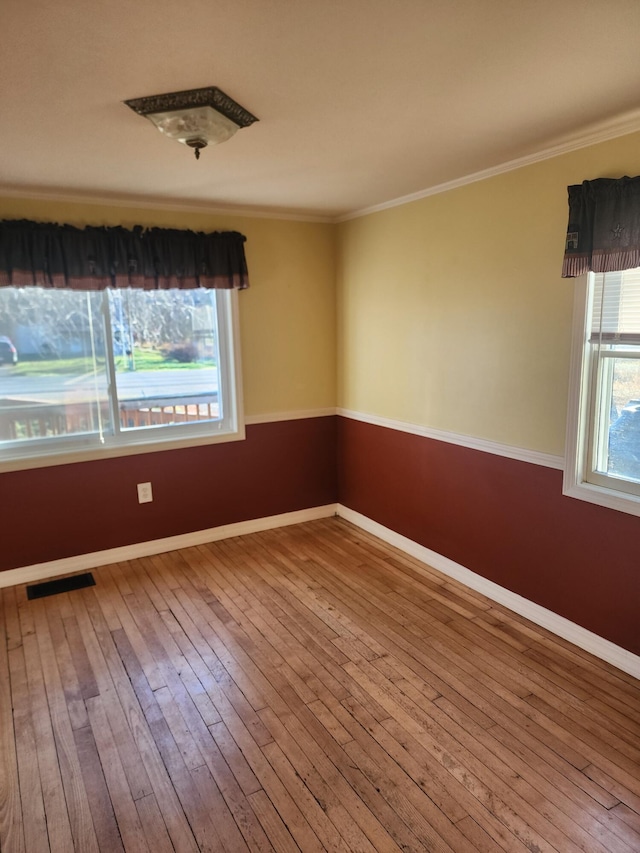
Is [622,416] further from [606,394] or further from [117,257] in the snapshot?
[117,257]

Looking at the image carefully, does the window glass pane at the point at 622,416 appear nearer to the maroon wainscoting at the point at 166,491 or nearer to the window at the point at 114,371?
the maroon wainscoting at the point at 166,491

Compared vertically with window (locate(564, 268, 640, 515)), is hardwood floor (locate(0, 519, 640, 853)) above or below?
below

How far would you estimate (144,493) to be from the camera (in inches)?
146

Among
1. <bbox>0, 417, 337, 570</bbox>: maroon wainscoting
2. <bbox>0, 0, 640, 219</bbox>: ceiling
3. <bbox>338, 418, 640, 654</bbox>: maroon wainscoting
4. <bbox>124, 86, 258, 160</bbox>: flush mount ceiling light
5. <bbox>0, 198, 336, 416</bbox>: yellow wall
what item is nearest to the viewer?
<bbox>0, 0, 640, 219</bbox>: ceiling

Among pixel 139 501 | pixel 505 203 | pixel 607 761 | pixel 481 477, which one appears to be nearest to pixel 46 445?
pixel 139 501

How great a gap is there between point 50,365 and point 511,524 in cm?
284

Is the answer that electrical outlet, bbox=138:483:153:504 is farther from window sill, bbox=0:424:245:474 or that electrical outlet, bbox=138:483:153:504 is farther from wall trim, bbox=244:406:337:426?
wall trim, bbox=244:406:337:426

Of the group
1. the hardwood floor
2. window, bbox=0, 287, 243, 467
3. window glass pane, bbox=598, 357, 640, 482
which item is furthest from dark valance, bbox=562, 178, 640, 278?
window, bbox=0, 287, 243, 467

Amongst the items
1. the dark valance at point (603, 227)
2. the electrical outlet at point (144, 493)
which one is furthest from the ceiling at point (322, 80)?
the electrical outlet at point (144, 493)

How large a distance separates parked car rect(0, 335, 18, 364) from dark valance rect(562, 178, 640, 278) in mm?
2994

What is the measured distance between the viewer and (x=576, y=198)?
2365 millimetres

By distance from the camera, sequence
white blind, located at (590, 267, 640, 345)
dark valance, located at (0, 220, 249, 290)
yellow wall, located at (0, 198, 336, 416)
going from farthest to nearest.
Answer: yellow wall, located at (0, 198, 336, 416)
dark valance, located at (0, 220, 249, 290)
white blind, located at (590, 267, 640, 345)

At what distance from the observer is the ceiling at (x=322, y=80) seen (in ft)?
4.55

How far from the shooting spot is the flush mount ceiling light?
1.82 meters
